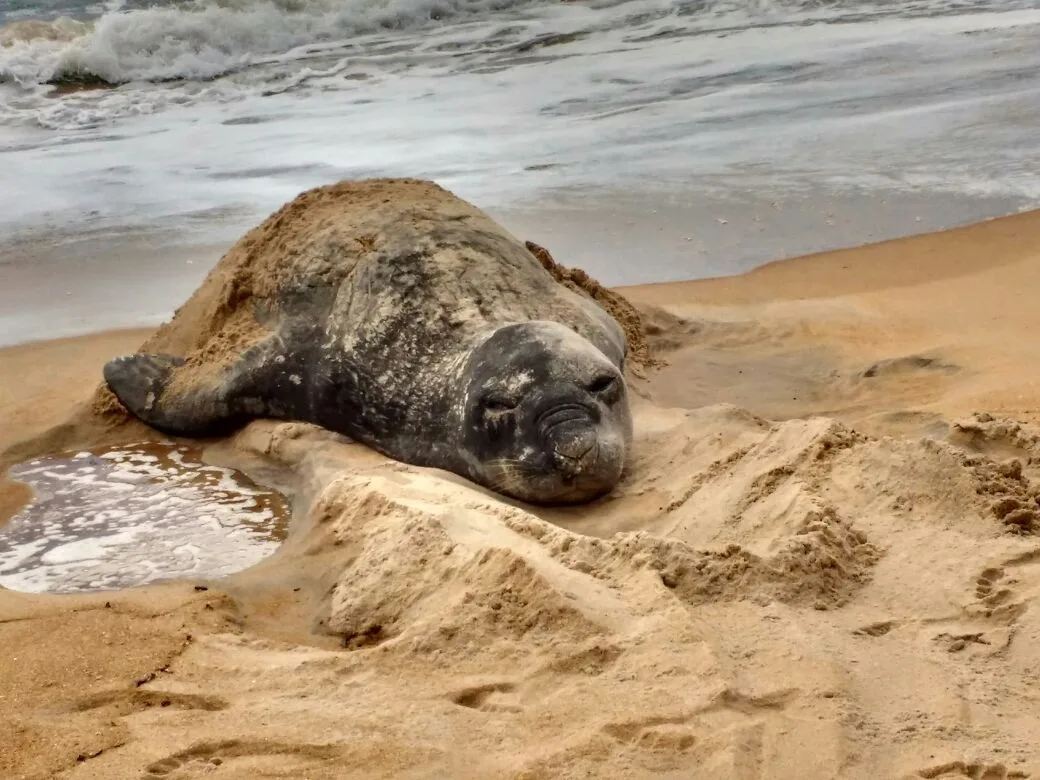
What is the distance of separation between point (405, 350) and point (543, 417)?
0.98 metres

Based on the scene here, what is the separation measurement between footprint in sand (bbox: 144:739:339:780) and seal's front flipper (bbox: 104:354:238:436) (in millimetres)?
3302

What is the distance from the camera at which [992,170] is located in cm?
954

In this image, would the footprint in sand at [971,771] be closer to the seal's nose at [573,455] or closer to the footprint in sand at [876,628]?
the footprint in sand at [876,628]

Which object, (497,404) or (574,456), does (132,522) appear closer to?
(497,404)

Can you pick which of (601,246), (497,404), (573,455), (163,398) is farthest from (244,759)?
(601,246)

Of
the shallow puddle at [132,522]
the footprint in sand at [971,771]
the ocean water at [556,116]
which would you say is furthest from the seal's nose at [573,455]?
the ocean water at [556,116]

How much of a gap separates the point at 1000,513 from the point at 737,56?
Answer: 41.4 feet

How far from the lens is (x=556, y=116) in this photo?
13.0m

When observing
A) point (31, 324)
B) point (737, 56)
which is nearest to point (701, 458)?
point (31, 324)

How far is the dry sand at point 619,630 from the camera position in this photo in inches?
105

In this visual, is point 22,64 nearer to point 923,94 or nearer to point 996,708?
point 923,94

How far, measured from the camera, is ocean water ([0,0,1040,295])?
9391 millimetres

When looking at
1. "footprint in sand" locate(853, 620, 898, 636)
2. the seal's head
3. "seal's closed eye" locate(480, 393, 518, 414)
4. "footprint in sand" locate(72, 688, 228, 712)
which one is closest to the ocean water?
the seal's head

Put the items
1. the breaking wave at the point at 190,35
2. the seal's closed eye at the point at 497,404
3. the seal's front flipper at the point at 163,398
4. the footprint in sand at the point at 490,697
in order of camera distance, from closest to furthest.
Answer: the footprint in sand at the point at 490,697
the seal's closed eye at the point at 497,404
the seal's front flipper at the point at 163,398
the breaking wave at the point at 190,35
